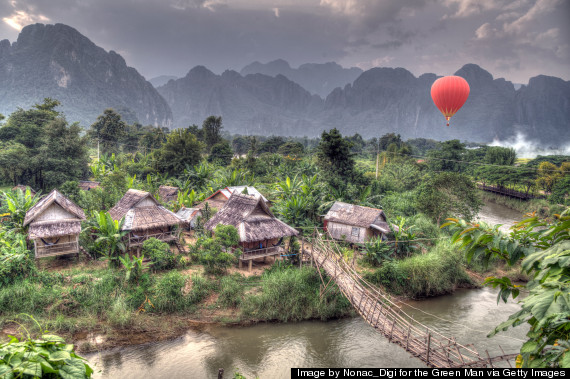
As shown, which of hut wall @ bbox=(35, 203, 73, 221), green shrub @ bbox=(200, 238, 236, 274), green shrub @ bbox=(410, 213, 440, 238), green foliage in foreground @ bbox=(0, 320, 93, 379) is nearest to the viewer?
green foliage in foreground @ bbox=(0, 320, 93, 379)

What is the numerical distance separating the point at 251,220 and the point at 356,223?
4910 mm

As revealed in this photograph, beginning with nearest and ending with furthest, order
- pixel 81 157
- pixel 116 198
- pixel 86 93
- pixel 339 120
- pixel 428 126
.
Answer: pixel 116 198, pixel 81 157, pixel 86 93, pixel 428 126, pixel 339 120

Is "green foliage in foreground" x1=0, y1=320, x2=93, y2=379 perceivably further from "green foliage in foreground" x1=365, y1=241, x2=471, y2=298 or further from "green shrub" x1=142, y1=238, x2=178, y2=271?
"green foliage in foreground" x1=365, y1=241, x2=471, y2=298

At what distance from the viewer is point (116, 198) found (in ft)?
54.7

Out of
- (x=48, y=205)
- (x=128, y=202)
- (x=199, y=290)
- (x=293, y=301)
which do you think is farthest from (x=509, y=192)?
(x=48, y=205)

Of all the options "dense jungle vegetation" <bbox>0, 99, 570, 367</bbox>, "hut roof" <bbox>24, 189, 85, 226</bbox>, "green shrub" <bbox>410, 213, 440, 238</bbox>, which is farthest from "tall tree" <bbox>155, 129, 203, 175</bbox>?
"green shrub" <bbox>410, 213, 440, 238</bbox>

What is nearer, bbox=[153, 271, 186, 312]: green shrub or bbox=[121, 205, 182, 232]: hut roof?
bbox=[153, 271, 186, 312]: green shrub

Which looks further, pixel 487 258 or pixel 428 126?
pixel 428 126

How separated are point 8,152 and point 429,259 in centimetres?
2196

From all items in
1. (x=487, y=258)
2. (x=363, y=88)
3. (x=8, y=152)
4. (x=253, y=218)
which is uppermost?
(x=363, y=88)

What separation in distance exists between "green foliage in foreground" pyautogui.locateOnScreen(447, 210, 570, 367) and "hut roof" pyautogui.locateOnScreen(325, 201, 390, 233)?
12211 mm

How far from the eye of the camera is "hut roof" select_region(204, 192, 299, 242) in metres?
12.2

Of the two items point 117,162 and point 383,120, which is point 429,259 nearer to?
point 117,162

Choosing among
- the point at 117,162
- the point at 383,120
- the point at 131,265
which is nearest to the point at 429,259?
the point at 131,265
